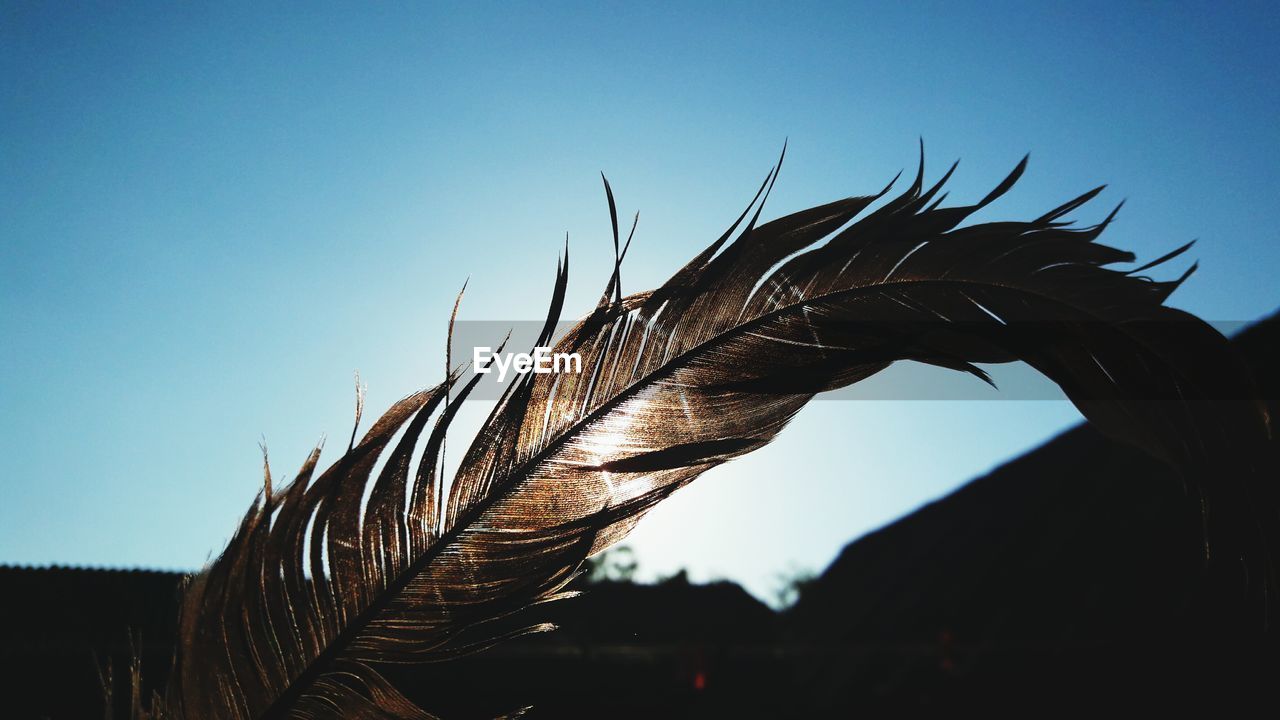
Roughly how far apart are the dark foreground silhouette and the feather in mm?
2293

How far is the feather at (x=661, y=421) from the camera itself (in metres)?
1.50

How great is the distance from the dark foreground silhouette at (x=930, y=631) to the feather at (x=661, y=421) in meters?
2.29

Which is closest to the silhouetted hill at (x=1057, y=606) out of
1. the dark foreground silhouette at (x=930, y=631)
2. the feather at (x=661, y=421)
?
the dark foreground silhouette at (x=930, y=631)

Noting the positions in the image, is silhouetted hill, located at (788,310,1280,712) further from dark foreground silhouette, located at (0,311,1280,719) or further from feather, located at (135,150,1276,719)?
feather, located at (135,150,1276,719)

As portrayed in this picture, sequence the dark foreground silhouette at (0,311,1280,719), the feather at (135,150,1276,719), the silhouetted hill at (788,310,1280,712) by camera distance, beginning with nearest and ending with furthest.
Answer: the feather at (135,150,1276,719) → the dark foreground silhouette at (0,311,1280,719) → the silhouetted hill at (788,310,1280,712)

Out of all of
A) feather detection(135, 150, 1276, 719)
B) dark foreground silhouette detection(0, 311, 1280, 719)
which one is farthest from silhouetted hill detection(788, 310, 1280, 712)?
feather detection(135, 150, 1276, 719)

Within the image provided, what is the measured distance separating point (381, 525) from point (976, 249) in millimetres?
1444

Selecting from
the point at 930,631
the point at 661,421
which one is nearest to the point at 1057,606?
the point at 930,631

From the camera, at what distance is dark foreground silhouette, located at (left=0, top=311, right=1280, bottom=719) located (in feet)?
14.1

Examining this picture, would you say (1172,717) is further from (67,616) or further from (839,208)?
(67,616)

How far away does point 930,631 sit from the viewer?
11.2 metres

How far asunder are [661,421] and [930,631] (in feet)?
37.1

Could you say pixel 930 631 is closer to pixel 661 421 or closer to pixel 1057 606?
pixel 1057 606

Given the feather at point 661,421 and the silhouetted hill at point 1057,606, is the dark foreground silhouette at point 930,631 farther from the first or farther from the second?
the feather at point 661,421
